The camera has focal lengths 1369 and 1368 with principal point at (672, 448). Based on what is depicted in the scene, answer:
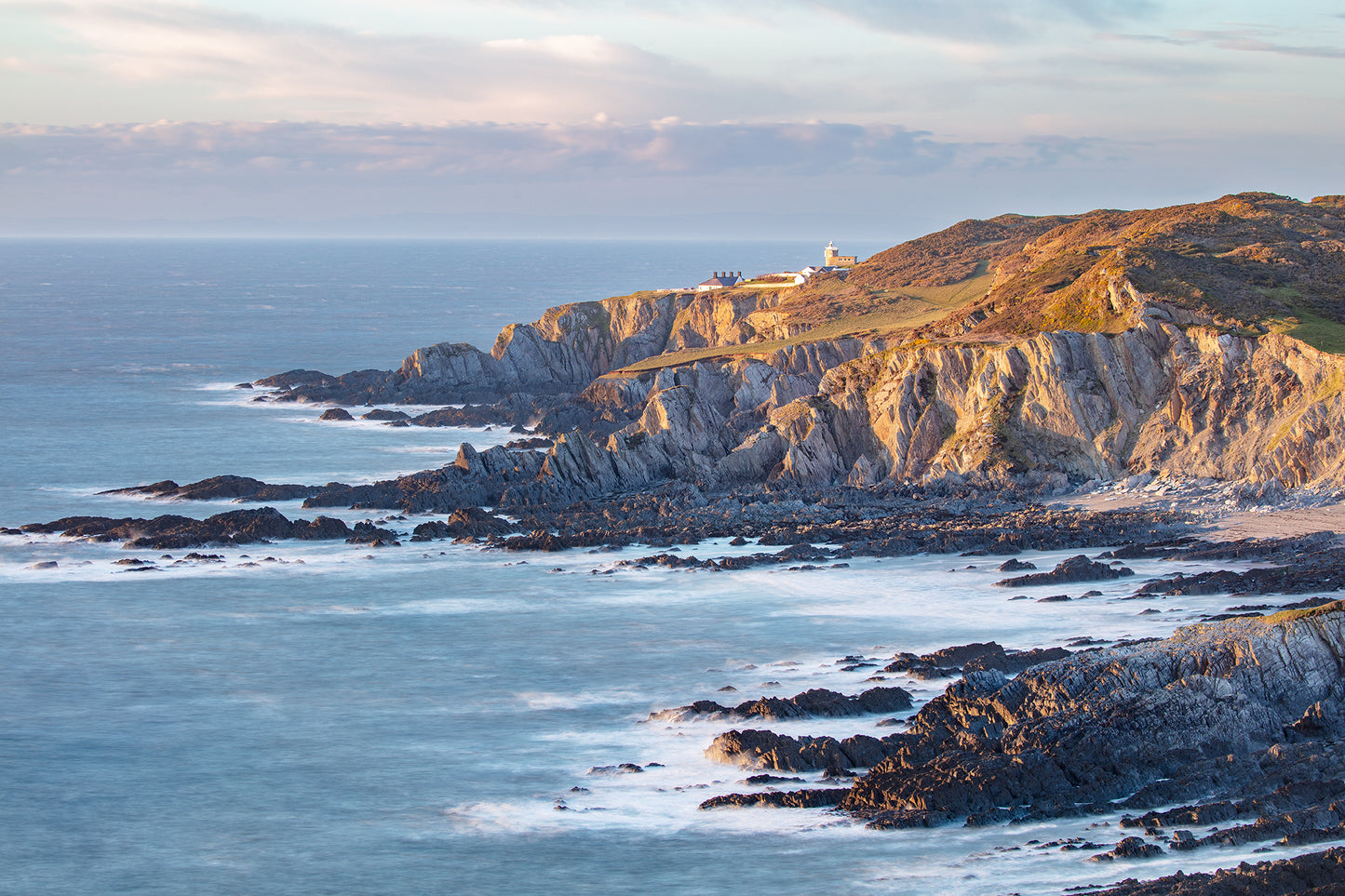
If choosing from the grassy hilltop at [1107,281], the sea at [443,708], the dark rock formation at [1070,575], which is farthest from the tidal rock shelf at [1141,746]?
the grassy hilltop at [1107,281]

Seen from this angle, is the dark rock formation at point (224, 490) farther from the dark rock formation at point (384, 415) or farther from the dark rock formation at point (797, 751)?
the dark rock formation at point (797, 751)

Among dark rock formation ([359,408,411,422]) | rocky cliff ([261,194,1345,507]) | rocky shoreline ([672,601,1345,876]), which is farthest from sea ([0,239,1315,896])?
dark rock formation ([359,408,411,422])

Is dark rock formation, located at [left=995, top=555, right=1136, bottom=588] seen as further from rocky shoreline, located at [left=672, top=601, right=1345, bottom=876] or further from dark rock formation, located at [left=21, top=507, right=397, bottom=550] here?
dark rock formation, located at [left=21, top=507, right=397, bottom=550]

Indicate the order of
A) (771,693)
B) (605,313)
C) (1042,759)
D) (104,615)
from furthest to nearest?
(605,313) → (104,615) → (771,693) → (1042,759)

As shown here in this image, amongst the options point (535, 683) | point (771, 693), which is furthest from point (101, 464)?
point (771, 693)

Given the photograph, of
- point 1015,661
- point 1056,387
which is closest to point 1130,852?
point 1015,661

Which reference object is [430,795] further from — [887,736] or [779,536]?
[779,536]

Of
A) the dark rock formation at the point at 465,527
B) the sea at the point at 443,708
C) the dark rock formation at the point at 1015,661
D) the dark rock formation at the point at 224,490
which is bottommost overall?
the sea at the point at 443,708

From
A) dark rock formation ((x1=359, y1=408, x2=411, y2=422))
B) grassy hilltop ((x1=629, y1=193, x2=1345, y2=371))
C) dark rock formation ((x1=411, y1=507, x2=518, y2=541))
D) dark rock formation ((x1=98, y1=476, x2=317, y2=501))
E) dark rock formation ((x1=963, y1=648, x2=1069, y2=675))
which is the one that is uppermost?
grassy hilltop ((x1=629, y1=193, x2=1345, y2=371))
